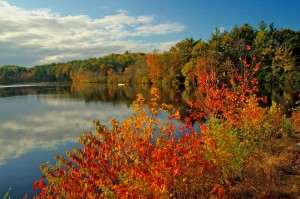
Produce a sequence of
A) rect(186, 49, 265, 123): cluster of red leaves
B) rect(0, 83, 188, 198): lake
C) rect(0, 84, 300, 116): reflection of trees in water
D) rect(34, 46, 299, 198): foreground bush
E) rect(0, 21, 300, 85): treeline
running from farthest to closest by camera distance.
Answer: rect(0, 21, 300, 85): treeline
rect(0, 84, 300, 116): reflection of trees in water
rect(0, 83, 188, 198): lake
rect(186, 49, 265, 123): cluster of red leaves
rect(34, 46, 299, 198): foreground bush

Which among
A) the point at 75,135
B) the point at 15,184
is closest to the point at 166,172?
the point at 15,184

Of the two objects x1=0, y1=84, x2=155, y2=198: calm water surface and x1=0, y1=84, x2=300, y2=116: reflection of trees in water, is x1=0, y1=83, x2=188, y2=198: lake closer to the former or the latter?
x1=0, y1=84, x2=155, y2=198: calm water surface

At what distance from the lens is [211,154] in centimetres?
987

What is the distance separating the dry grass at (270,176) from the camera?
28.3 ft

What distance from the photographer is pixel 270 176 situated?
974 centimetres

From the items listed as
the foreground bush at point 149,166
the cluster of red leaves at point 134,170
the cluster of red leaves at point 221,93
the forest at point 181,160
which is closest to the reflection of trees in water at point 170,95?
the cluster of red leaves at point 221,93

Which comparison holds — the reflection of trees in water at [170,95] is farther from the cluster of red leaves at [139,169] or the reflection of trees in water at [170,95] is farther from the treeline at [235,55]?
the cluster of red leaves at [139,169]

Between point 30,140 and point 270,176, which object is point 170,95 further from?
point 270,176

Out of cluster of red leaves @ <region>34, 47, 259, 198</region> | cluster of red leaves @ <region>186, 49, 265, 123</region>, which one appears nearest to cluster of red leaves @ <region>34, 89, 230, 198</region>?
cluster of red leaves @ <region>34, 47, 259, 198</region>

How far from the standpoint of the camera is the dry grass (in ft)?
28.3

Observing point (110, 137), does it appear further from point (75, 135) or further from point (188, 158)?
point (75, 135)

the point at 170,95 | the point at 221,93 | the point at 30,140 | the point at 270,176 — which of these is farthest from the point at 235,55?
the point at 270,176

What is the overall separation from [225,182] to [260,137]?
15.4ft

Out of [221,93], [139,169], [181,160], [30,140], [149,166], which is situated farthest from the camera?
[30,140]
